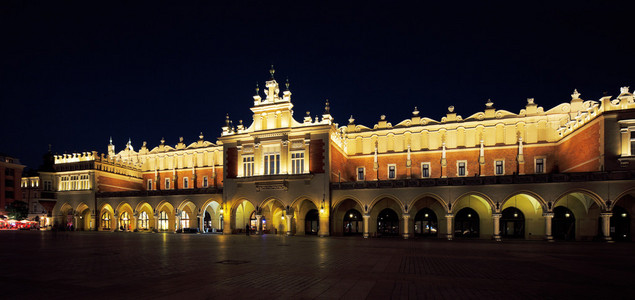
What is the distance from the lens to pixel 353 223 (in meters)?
46.8

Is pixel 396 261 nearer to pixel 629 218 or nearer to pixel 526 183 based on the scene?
pixel 526 183

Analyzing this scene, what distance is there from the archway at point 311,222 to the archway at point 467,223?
16208mm

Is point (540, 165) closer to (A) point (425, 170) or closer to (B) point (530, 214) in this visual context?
(B) point (530, 214)

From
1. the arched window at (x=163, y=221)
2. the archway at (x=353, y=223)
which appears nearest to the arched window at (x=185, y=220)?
the arched window at (x=163, y=221)

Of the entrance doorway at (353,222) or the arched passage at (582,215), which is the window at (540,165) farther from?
the entrance doorway at (353,222)

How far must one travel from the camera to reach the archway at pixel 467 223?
41875 millimetres

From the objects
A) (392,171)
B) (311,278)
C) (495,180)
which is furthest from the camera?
(392,171)

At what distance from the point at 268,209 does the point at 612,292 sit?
4067 cm

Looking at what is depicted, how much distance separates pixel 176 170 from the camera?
60031 mm

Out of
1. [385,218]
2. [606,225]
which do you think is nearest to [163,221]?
[385,218]

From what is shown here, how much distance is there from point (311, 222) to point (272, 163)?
8.99 m

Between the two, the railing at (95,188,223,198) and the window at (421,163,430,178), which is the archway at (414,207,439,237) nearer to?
the window at (421,163,430,178)

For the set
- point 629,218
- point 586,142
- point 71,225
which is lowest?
point 71,225

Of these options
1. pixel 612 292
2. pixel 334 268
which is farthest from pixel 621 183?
pixel 334 268
